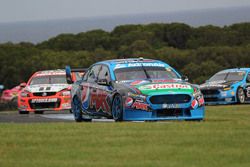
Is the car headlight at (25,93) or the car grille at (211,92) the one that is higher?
the car headlight at (25,93)

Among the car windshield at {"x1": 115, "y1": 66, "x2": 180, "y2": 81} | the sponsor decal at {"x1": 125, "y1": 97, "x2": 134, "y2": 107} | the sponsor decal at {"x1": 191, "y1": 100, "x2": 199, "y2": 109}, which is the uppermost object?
the car windshield at {"x1": 115, "y1": 66, "x2": 180, "y2": 81}

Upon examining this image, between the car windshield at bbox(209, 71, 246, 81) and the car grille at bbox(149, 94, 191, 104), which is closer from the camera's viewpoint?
the car grille at bbox(149, 94, 191, 104)

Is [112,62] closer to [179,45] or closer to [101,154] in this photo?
[101,154]

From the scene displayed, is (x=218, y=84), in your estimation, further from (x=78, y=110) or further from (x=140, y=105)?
(x=140, y=105)

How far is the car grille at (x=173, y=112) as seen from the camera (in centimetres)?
1836

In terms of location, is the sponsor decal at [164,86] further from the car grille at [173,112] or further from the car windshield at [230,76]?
the car windshield at [230,76]

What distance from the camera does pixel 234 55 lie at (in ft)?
204

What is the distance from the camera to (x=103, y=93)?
19.7 meters

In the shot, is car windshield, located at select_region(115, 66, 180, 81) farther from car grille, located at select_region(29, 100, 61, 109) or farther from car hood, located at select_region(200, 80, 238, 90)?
car hood, located at select_region(200, 80, 238, 90)

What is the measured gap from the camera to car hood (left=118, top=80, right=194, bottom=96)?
1839 centimetres

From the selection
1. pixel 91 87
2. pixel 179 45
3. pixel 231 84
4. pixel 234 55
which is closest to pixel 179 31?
pixel 179 45

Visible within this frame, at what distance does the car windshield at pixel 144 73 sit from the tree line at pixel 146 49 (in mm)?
37943

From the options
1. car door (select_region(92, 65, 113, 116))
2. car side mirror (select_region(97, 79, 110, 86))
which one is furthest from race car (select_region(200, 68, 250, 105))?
car side mirror (select_region(97, 79, 110, 86))

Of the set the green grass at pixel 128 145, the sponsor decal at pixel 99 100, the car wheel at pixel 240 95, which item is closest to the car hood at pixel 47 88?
the car wheel at pixel 240 95
